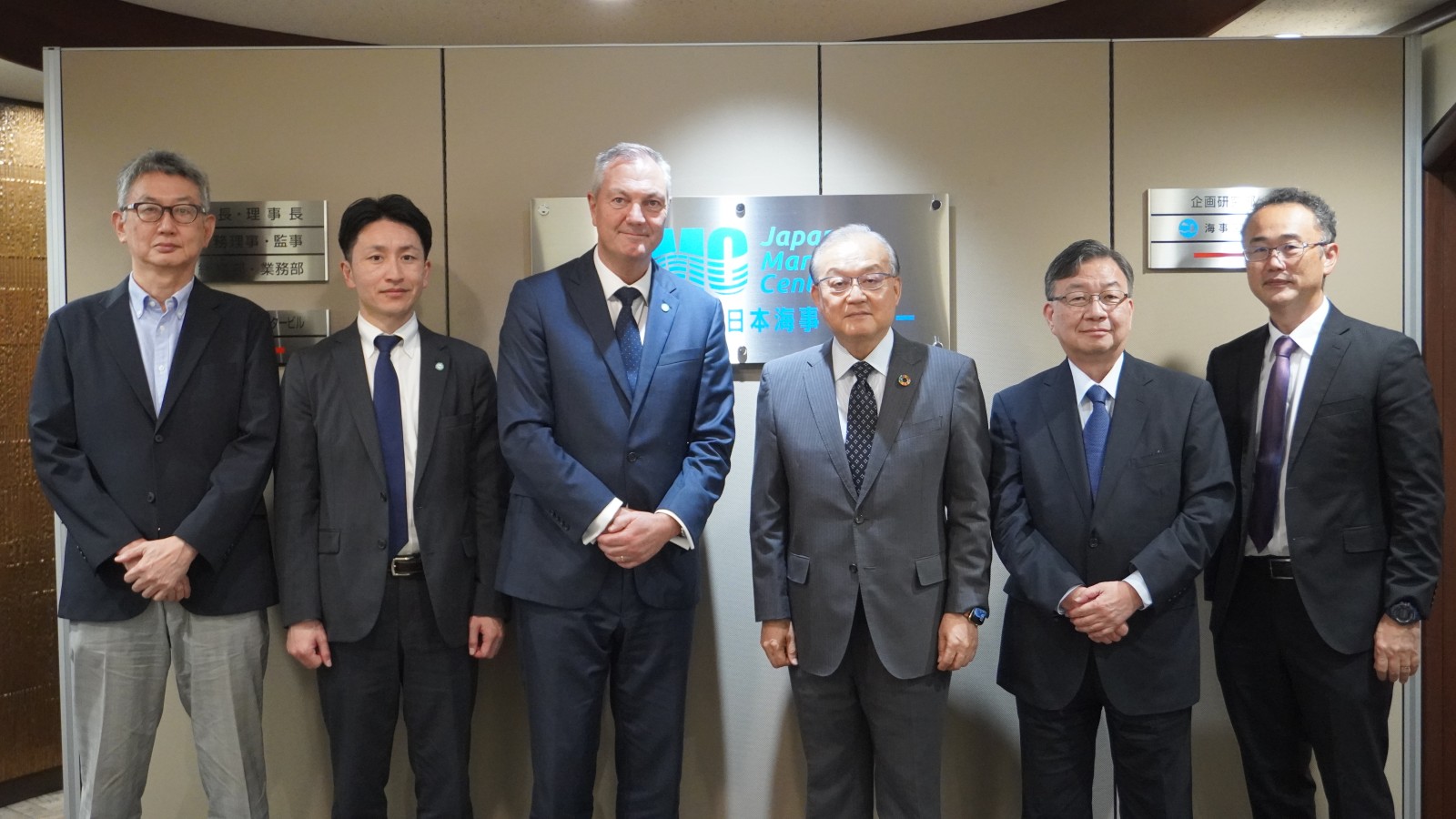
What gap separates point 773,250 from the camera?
3.04 m

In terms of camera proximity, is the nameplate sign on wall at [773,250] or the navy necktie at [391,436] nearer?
the navy necktie at [391,436]

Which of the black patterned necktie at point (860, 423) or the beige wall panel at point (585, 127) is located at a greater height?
the beige wall panel at point (585, 127)

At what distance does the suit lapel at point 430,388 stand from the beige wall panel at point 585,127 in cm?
40

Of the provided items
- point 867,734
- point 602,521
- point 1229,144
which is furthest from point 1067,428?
point 1229,144

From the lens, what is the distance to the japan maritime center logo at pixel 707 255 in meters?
3.04

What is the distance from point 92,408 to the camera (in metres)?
2.46

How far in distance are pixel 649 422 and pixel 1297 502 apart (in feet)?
5.55

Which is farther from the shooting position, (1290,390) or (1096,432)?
(1290,390)

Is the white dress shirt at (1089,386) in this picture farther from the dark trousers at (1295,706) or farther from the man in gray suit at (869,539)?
the dark trousers at (1295,706)

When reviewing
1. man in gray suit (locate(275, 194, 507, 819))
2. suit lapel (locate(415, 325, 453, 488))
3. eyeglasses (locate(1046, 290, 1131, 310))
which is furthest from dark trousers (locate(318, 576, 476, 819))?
eyeglasses (locate(1046, 290, 1131, 310))

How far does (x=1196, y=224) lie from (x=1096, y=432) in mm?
1071

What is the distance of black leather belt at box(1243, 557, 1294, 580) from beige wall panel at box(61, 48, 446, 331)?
2518 mm

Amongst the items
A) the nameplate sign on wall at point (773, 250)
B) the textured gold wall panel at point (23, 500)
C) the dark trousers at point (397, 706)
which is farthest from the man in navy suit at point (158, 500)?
the textured gold wall panel at point (23, 500)

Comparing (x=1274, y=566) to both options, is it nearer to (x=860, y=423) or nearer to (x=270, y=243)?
(x=860, y=423)
